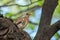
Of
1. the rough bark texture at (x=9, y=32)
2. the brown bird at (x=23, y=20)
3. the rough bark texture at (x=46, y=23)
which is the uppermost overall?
the rough bark texture at (x=46, y=23)

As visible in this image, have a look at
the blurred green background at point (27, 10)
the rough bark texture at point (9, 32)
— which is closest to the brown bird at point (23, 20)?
the blurred green background at point (27, 10)

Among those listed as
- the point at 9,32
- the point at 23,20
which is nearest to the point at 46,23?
the point at 9,32

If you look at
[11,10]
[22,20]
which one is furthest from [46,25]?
[11,10]

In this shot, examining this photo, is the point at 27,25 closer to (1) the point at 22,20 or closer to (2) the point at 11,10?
(1) the point at 22,20

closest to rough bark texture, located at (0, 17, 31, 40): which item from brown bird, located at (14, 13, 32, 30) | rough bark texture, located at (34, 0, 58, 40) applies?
rough bark texture, located at (34, 0, 58, 40)

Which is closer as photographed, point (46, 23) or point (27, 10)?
point (46, 23)

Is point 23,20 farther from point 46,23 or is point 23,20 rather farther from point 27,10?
point 46,23

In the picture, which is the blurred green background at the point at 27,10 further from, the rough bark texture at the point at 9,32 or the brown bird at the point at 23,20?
the rough bark texture at the point at 9,32
